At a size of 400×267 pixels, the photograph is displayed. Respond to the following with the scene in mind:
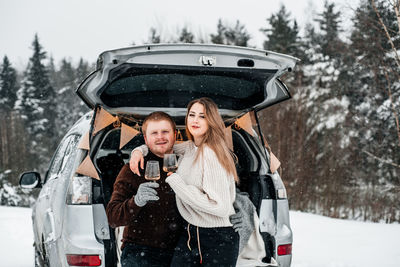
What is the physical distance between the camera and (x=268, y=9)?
32.2 meters

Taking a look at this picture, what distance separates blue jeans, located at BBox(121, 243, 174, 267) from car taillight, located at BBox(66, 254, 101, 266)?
20 cm

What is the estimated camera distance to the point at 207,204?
2443 millimetres

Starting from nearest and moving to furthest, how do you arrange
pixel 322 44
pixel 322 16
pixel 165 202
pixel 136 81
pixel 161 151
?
pixel 165 202 → pixel 161 151 → pixel 136 81 → pixel 322 44 → pixel 322 16

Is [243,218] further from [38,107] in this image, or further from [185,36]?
[38,107]

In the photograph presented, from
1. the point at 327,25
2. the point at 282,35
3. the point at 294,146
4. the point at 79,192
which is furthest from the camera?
the point at 327,25

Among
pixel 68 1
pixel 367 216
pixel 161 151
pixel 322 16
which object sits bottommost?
pixel 367 216

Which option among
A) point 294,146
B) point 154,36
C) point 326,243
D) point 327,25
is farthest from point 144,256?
point 327,25

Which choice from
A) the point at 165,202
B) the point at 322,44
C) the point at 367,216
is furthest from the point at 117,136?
the point at 322,44

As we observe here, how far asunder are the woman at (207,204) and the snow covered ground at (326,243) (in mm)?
3581

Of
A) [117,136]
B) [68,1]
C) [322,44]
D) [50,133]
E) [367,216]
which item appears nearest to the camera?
[117,136]

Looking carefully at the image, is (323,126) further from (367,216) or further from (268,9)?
(268,9)

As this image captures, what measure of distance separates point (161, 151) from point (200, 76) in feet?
2.36

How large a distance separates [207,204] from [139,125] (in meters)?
1.79

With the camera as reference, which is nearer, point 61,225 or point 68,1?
point 61,225
